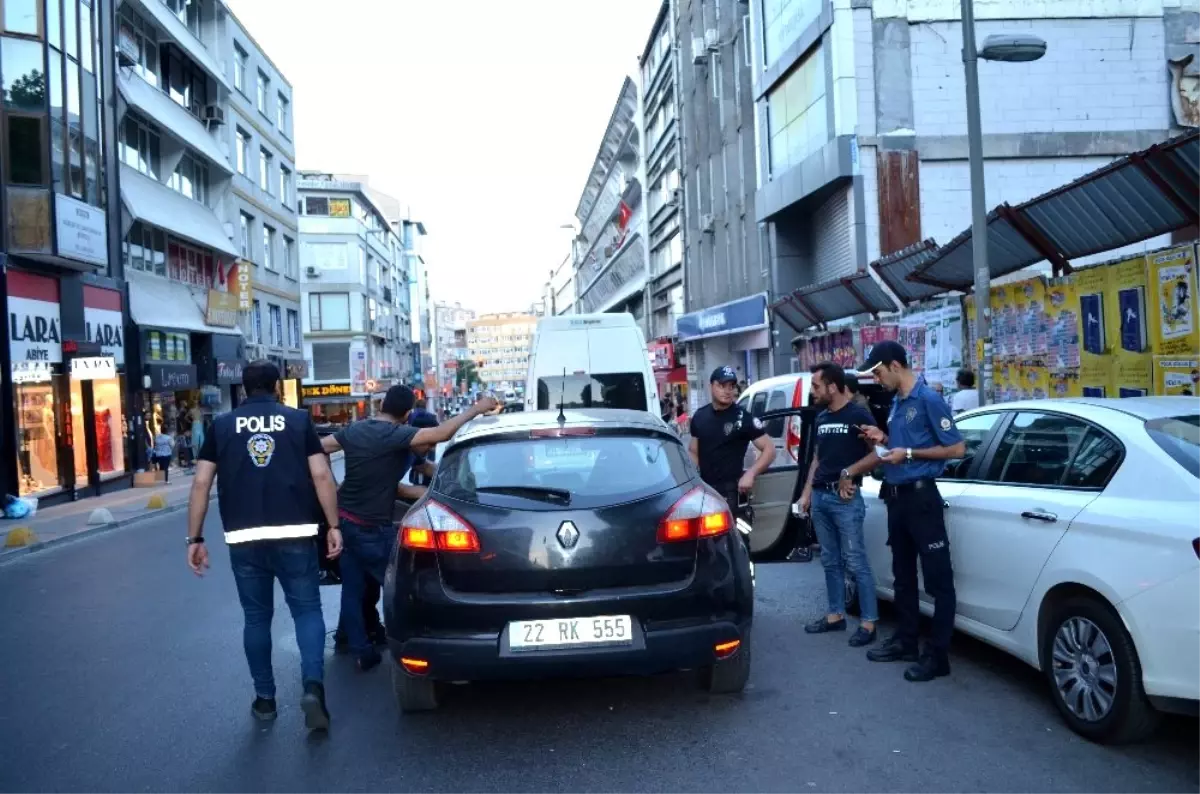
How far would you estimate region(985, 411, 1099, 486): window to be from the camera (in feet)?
15.3

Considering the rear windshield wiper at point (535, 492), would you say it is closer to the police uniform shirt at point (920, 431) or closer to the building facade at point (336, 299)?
the police uniform shirt at point (920, 431)

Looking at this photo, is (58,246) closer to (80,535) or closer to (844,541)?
(80,535)

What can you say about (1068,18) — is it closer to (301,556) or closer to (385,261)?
(301,556)

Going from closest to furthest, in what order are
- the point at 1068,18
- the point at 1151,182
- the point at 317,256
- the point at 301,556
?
the point at 301,556
the point at 1151,182
the point at 1068,18
the point at 317,256

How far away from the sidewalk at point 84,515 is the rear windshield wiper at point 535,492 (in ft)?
35.1

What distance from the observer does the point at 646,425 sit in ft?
16.6

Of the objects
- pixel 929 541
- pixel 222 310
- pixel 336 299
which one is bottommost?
pixel 929 541

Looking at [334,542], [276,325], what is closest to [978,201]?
[334,542]

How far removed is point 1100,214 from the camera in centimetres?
998

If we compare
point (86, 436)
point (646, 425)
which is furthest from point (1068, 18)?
point (86, 436)

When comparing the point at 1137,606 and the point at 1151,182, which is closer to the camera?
the point at 1137,606

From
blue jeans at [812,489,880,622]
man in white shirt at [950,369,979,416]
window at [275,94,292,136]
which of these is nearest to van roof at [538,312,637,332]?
man in white shirt at [950,369,979,416]

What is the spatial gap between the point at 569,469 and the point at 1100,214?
782 cm

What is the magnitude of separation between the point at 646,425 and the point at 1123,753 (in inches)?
102
